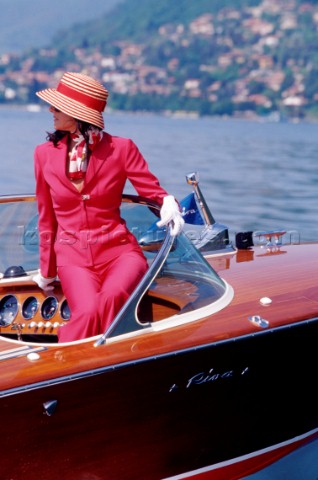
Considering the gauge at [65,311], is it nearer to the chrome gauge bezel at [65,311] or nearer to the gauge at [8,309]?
the chrome gauge bezel at [65,311]

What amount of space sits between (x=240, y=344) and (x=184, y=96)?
8427 centimetres

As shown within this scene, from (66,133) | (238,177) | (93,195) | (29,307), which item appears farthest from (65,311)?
(238,177)

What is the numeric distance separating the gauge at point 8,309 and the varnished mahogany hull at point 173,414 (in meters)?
1.04

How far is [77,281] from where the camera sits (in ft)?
14.0

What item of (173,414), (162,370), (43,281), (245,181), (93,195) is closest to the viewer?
(162,370)

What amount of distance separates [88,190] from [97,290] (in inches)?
18.5

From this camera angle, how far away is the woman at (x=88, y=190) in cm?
427

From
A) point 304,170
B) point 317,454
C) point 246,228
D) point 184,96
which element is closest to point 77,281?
point 317,454

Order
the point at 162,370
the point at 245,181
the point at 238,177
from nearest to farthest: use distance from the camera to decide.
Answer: the point at 162,370 < the point at 245,181 < the point at 238,177

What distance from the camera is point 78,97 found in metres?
4.27

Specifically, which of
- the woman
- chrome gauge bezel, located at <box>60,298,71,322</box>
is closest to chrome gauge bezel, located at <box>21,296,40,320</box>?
chrome gauge bezel, located at <box>60,298,71,322</box>

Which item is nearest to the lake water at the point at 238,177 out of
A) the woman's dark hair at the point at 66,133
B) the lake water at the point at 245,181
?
the lake water at the point at 245,181

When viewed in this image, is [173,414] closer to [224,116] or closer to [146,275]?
[146,275]

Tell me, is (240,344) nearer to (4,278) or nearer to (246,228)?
(4,278)
